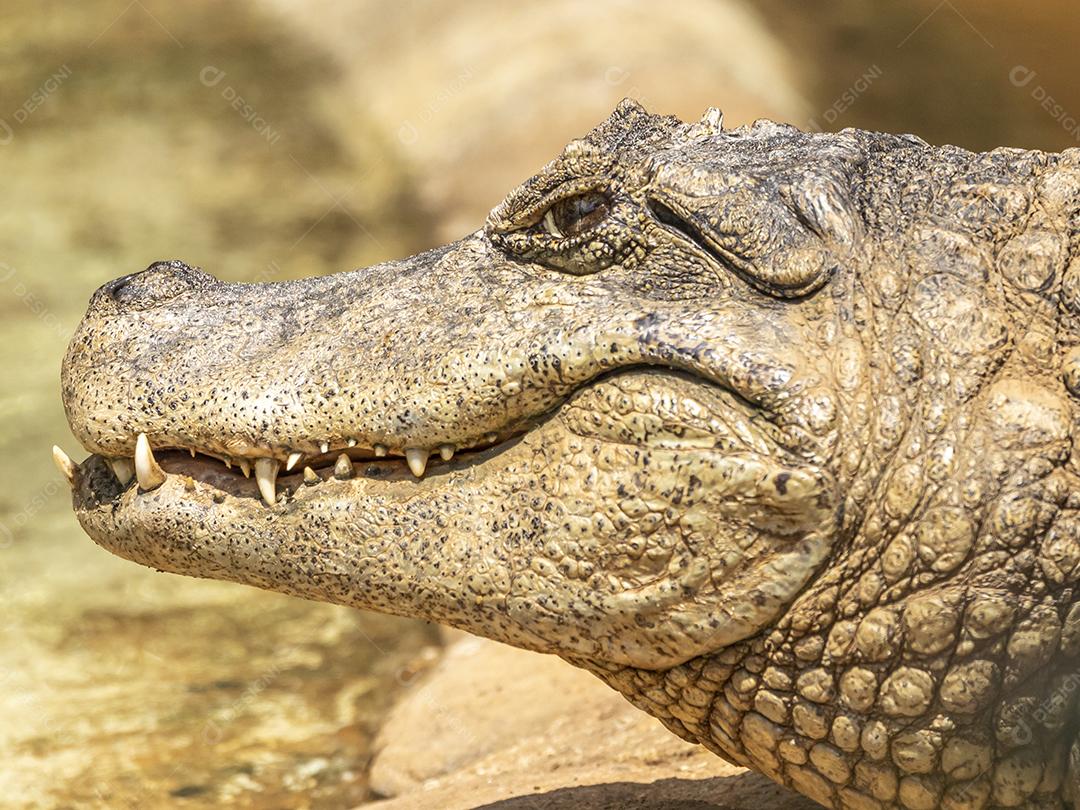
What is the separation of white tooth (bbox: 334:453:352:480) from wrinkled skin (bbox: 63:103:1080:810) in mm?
18

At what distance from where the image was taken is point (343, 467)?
108 inches

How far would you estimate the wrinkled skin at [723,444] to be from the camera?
237cm

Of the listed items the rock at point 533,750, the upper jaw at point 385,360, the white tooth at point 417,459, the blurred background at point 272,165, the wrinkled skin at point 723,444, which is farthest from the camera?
the blurred background at point 272,165

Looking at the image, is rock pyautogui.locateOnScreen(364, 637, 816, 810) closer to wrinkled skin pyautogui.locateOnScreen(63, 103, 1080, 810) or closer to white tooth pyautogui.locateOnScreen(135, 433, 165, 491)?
wrinkled skin pyautogui.locateOnScreen(63, 103, 1080, 810)

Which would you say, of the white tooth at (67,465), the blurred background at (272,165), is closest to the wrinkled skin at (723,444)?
the white tooth at (67,465)

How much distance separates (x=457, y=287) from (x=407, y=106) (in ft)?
Answer: 22.3

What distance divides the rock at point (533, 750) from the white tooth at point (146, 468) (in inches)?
52.3

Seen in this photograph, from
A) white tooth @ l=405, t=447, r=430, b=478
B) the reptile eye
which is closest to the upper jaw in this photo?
white tooth @ l=405, t=447, r=430, b=478

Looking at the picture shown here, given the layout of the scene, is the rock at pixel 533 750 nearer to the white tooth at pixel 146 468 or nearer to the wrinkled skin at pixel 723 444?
the wrinkled skin at pixel 723 444

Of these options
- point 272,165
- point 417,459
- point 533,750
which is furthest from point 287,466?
point 272,165

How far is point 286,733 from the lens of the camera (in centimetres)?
549

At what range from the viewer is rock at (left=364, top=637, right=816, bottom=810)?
3.36 meters

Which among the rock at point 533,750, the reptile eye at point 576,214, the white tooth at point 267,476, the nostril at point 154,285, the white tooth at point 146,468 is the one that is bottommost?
the rock at point 533,750

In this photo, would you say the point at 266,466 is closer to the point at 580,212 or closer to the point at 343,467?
the point at 343,467
